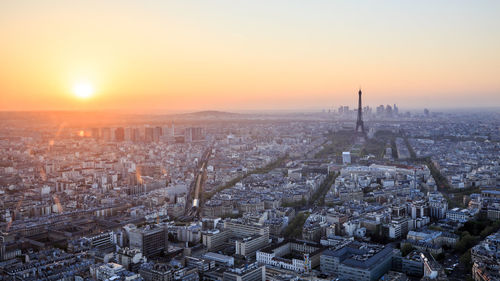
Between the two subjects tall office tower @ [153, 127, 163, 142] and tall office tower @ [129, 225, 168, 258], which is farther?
tall office tower @ [153, 127, 163, 142]

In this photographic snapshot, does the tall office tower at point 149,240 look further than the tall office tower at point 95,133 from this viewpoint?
No

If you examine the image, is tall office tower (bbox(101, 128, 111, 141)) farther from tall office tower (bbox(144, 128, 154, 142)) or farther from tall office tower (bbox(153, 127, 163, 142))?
tall office tower (bbox(153, 127, 163, 142))

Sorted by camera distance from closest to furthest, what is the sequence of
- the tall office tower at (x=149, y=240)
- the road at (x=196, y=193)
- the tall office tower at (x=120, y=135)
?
1. the tall office tower at (x=149, y=240)
2. the road at (x=196, y=193)
3. the tall office tower at (x=120, y=135)

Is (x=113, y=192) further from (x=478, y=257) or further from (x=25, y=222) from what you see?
(x=478, y=257)

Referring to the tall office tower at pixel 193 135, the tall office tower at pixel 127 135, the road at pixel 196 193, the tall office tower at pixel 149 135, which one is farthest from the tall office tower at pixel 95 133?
the road at pixel 196 193

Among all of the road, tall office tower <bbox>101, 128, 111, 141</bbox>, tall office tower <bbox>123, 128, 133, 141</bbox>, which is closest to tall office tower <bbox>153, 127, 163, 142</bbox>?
tall office tower <bbox>123, 128, 133, 141</bbox>

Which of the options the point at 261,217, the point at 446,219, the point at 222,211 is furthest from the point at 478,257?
the point at 222,211

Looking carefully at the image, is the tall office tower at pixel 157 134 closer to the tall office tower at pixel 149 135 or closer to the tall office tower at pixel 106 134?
the tall office tower at pixel 149 135

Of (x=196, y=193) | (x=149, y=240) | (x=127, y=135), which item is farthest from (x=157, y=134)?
(x=149, y=240)
